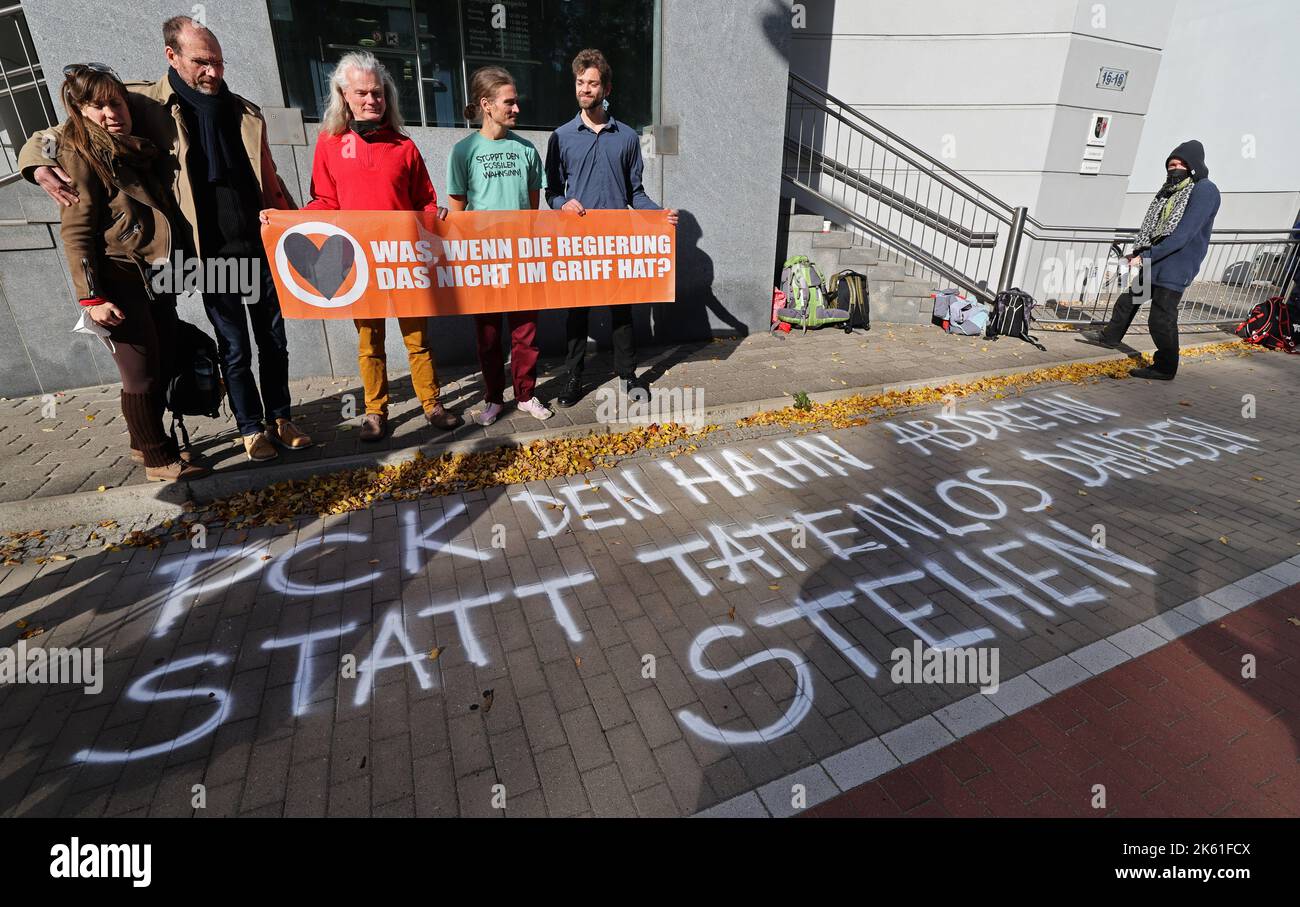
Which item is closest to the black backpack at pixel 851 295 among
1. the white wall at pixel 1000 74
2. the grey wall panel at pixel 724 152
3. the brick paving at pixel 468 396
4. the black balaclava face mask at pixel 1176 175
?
the brick paving at pixel 468 396

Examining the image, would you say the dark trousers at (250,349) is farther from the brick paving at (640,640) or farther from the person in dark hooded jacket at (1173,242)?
the person in dark hooded jacket at (1173,242)

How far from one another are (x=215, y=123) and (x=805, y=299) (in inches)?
254

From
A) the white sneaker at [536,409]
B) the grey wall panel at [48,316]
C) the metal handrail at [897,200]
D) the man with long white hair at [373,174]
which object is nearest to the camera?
the man with long white hair at [373,174]

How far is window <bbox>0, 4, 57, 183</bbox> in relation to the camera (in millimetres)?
5469

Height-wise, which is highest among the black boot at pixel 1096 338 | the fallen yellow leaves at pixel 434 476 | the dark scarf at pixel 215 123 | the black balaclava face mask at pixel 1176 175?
the dark scarf at pixel 215 123

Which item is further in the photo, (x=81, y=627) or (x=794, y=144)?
(x=794, y=144)

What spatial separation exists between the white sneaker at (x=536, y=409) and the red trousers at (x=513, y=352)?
0.04 meters

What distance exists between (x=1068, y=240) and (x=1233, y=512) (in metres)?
5.76

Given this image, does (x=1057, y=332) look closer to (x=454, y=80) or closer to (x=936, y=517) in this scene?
(x=936, y=517)

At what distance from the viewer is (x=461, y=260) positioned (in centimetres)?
502

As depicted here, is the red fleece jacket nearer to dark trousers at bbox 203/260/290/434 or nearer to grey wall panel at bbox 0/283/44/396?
dark trousers at bbox 203/260/290/434

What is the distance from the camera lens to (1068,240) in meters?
8.97

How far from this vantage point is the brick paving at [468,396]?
4.53 metres
